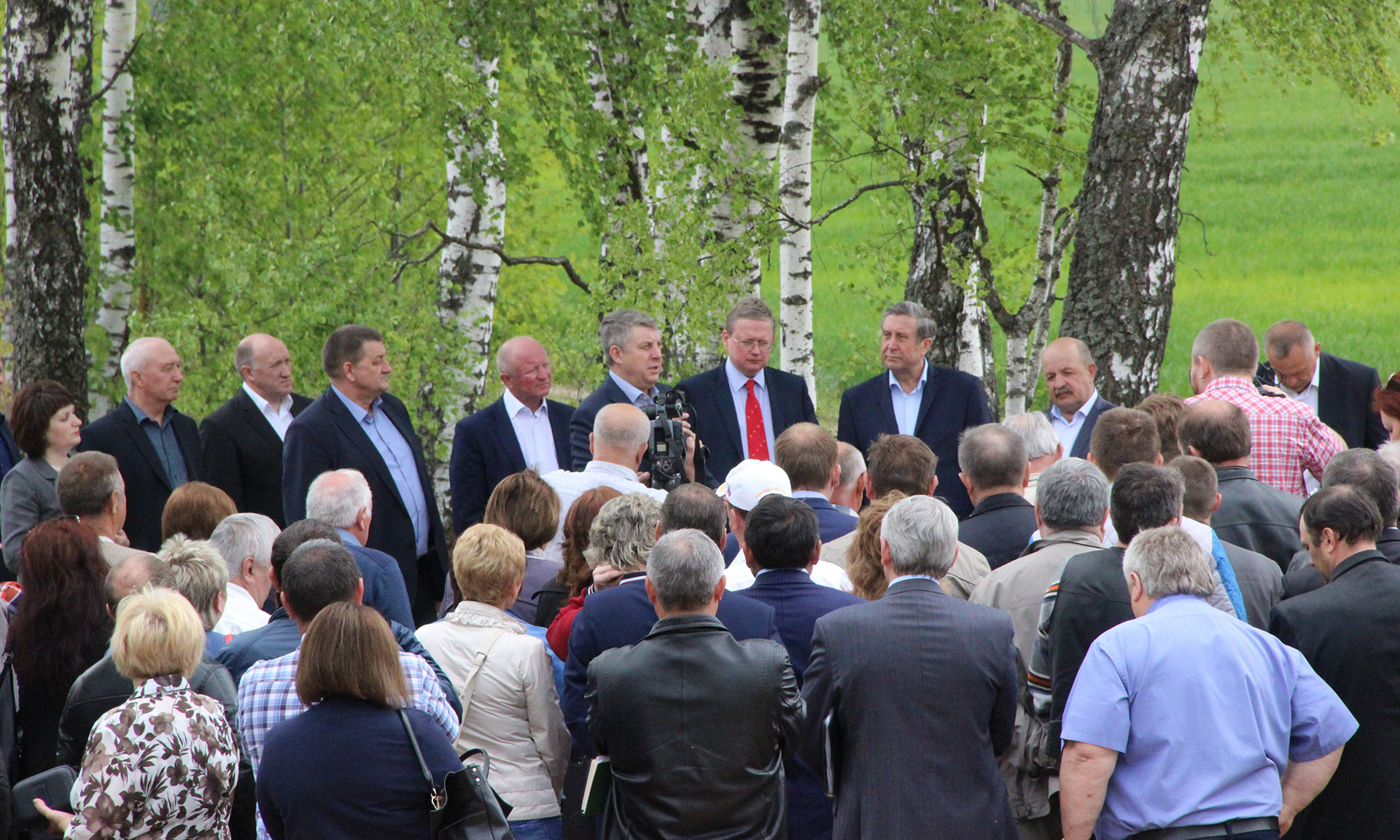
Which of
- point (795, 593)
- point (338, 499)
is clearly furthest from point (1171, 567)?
point (338, 499)

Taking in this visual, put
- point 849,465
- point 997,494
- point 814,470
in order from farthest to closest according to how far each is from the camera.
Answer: point 849,465
point 814,470
point 997,494

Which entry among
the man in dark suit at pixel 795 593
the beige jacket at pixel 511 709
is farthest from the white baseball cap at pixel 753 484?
the beige jacket at pixel 511 709

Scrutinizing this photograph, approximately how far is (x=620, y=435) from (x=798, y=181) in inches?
162

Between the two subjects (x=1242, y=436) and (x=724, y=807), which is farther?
(x=1242, y=436)

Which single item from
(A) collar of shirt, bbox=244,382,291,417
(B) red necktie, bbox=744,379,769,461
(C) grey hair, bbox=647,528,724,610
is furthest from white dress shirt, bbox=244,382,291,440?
(C) grey hair, bbox=647,528,724,610

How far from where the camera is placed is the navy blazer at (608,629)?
12.5ft

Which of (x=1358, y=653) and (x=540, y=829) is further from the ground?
(x=1358, y=653)

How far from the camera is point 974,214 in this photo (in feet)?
29.8

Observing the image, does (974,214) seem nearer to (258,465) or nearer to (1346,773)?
(258,465)

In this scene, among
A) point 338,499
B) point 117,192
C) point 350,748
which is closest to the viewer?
point 350,748

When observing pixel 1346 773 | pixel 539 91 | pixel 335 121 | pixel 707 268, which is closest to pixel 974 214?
pixel 707 268

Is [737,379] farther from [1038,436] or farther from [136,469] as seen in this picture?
[136,469]

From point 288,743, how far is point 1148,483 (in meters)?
2.58

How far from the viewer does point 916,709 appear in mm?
3643
